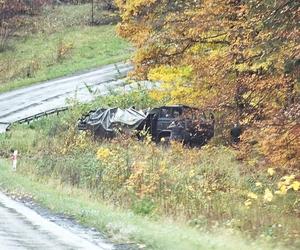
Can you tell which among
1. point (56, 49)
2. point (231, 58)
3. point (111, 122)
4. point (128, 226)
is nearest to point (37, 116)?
point (111, 122)

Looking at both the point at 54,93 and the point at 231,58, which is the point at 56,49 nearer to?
the point at 54,93

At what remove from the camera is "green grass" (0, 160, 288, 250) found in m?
9.25

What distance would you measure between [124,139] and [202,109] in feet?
11.5

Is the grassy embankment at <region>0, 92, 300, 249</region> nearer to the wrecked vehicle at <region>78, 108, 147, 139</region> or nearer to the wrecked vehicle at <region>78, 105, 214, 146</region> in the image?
the wrecked vehicle at <region>78, 105, 214, 146</region>

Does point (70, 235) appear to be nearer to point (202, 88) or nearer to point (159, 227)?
point (159, 227)

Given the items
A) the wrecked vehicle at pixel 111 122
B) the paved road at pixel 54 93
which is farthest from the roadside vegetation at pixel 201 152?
the paved road at pixel 54 93

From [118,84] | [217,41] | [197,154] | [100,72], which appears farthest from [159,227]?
[100,72]

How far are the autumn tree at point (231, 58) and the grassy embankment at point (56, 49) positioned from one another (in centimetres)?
2196

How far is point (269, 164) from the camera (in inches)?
616

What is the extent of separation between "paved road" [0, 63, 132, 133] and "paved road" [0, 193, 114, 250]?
20.2m

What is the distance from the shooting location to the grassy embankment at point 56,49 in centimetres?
4556

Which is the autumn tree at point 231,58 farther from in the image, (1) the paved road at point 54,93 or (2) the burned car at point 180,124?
(1) the paved road at point 54,93

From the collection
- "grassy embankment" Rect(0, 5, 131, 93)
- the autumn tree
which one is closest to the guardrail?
"grassy embankment" Rect(0, 5, 131, 93)

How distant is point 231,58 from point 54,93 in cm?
2319
